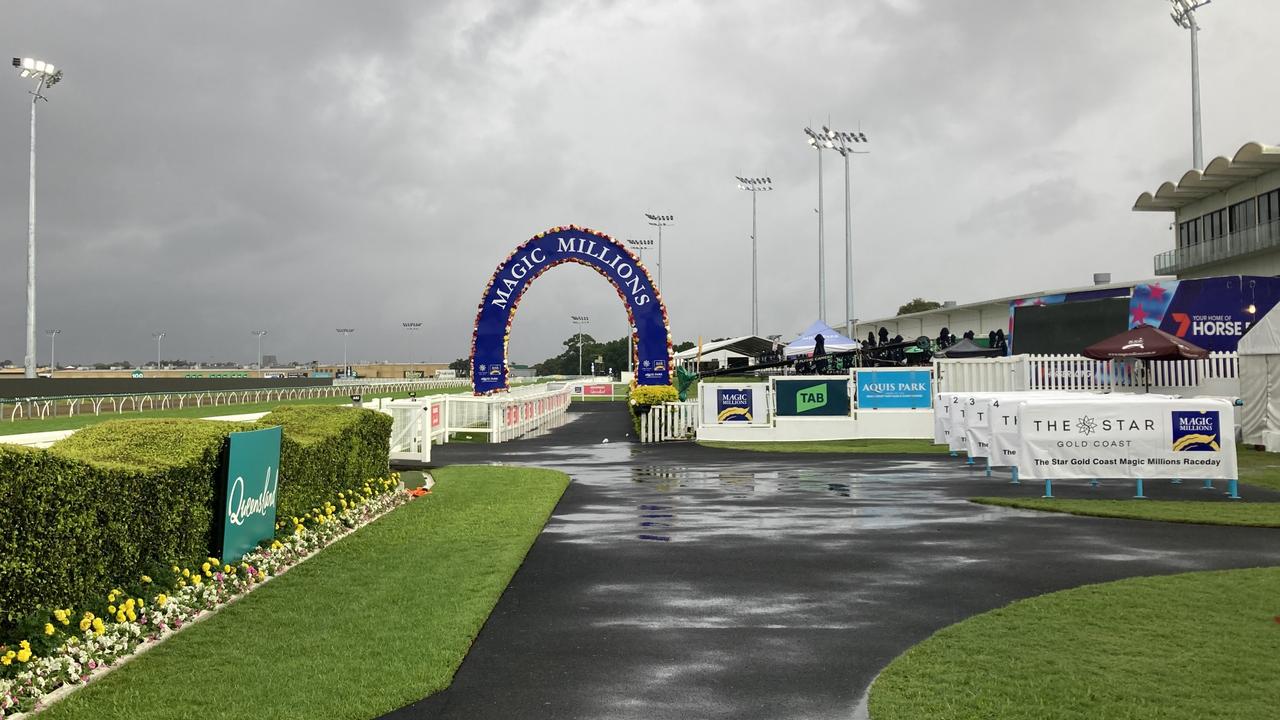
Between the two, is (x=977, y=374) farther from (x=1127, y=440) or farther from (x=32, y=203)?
(x=32, y=203)

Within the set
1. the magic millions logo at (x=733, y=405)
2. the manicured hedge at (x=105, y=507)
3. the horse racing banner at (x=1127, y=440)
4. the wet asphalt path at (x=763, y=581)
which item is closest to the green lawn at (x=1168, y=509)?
the wet asphalt path at (x=763, y=581)

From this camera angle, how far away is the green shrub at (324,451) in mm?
10625

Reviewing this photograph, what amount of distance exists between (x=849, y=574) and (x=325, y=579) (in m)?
4.97

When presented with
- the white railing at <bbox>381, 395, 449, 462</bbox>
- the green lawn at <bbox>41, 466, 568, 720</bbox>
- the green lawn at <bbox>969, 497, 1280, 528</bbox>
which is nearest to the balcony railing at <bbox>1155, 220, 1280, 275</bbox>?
the green lawn at <bbox>969, 497, 1280, 528</bbox>

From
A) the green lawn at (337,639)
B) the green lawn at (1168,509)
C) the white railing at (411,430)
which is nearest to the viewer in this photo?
the green lawn at (337,639)

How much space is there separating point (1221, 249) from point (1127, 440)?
1527 inches

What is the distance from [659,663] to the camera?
6.38m

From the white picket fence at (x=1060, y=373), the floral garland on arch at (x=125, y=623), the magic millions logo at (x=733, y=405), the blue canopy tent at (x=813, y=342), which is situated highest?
the blue canopy tent at (x=813, y=342)

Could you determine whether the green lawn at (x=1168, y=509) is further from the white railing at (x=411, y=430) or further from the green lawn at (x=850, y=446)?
the white railing at (x=411, y=430)

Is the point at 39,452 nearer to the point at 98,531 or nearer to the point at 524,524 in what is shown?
the point at 98,531

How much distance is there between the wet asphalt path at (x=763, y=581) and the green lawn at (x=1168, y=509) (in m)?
0.47

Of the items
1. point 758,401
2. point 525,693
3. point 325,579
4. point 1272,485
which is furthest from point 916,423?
point 525,693

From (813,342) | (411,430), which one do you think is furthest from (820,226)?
(411,430)

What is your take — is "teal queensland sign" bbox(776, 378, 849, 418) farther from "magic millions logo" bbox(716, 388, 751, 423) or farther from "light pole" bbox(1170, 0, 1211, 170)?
"light pole" bbox(1170, 0, 1211, 170)
